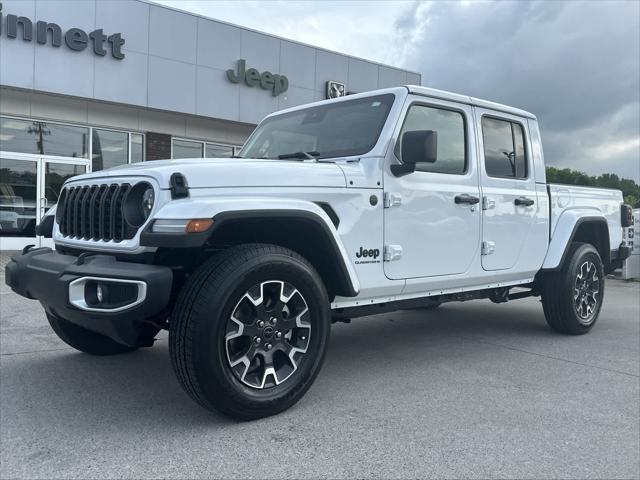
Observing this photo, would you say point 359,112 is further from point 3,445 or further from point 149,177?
point 3,445

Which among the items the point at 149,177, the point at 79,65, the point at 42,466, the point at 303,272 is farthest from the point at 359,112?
the point at 79,65

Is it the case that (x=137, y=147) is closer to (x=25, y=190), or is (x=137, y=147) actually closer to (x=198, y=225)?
(x=25, y=190)

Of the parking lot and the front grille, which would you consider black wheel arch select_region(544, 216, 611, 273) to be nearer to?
the parking lot

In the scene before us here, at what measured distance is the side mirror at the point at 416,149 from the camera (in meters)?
3.61

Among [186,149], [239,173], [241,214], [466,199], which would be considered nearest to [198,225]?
[241,214]

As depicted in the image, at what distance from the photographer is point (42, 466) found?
2.56 meters

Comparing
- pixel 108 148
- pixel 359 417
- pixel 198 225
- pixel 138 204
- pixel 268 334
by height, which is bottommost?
pixel 359 417

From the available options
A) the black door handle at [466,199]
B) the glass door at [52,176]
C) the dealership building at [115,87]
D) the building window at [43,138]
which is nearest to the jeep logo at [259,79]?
the dealership building at [115,87]

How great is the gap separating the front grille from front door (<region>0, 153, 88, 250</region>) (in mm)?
9634

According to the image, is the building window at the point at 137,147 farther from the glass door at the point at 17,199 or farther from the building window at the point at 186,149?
the glass door at the point at 17,199

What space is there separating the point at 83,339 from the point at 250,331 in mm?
1852

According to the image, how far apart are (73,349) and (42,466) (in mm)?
2255

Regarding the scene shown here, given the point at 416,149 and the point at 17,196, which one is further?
the point at 17,196

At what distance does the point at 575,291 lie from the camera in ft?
18.0
